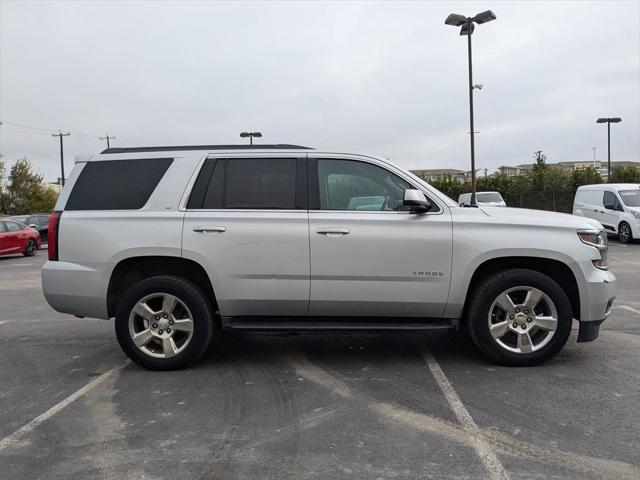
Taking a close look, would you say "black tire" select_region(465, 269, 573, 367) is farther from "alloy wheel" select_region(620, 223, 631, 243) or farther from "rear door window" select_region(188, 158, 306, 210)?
"alloy wheel" select_region(620, 223, 631, 243)

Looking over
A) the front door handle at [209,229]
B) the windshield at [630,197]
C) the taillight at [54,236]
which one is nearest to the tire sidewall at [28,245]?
the taillight at [54,236]

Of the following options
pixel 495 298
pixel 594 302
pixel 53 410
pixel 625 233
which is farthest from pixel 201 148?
pixel 625 233

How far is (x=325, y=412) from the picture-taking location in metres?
3.91

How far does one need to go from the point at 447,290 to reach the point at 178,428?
2.37m

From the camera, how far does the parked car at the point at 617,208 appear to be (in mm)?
16797

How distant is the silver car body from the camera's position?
183 inches

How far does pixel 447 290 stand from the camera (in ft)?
15.3

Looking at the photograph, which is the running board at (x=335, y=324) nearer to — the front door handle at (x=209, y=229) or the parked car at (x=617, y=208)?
the front door handle at (x=209, y=229)

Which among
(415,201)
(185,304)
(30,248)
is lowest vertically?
(30,248)

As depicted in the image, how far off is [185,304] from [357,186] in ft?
5.89

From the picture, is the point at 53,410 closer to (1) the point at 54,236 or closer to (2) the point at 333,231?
(1) the point at 54,236

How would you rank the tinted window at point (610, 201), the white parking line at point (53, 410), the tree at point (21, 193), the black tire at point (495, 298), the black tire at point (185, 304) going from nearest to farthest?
1. the white parking line at point (53, 410)
2. the black tire at point (495, 298)
3. the black tire at point (185, 304)
4. the tinted window at point (610, 201)
5. the tree at point (21, 193)

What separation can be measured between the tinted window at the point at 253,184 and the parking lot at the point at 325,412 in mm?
1455

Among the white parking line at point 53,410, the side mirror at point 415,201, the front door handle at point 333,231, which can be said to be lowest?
the white parking line at point 53,410
